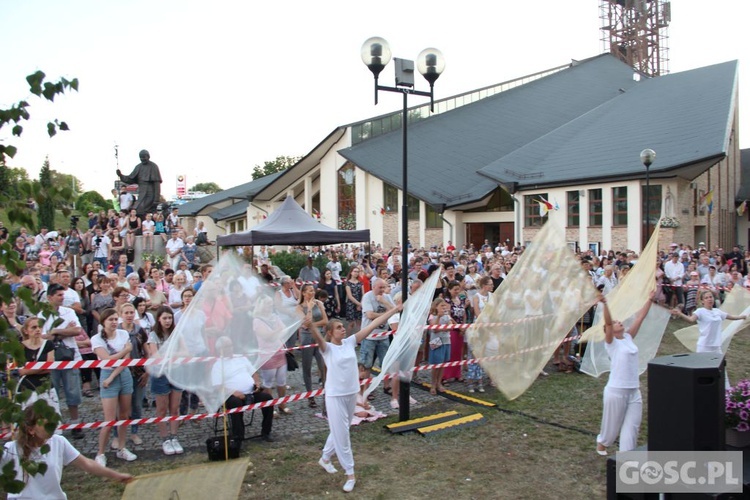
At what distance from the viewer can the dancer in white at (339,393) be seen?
6.19 meters

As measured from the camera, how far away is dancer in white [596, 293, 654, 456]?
6395 mm

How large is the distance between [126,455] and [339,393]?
8.84 feet

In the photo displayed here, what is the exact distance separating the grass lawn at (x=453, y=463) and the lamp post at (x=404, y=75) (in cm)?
106

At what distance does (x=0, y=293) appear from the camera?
90.8 inches

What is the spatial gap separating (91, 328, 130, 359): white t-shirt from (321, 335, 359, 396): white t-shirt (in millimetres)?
2679

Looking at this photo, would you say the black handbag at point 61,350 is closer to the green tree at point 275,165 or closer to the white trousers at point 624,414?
the white trousers at point 624,414

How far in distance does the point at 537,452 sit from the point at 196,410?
15.3 ft

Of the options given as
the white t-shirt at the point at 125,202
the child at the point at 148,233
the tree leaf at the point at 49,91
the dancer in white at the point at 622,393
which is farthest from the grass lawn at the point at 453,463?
the white t-shirt at the point at 125,202

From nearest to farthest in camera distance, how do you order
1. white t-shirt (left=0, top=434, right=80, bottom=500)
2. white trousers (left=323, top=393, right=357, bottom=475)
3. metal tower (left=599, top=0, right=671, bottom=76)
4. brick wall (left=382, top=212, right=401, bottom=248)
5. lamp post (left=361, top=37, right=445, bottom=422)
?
white t-shirt (left=0, top=434, right=80, bottom=500) → white trousers (left=323, top=393, right=357, bottom=475) → lamp post (left=361, top=37, right=445, bottom=422) → brick wall (left=382, top=212, right=401, bottom=248) → metal tower (left=599, top=0, right=671, bottom=76)

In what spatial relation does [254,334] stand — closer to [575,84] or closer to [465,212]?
[465,212]

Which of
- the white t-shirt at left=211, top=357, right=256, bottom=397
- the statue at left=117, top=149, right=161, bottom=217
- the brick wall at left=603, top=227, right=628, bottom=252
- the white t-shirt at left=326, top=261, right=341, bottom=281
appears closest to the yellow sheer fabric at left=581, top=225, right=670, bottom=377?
the white t-shirt at left=211, top=357, right=256, bottom=397

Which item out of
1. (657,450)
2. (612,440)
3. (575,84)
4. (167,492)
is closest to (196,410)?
(167,492)

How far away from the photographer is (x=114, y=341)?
730 cm

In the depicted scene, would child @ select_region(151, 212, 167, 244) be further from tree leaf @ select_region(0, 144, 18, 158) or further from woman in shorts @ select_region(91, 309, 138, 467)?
tree leaf @ select_region(0, 144, 18, 158)
